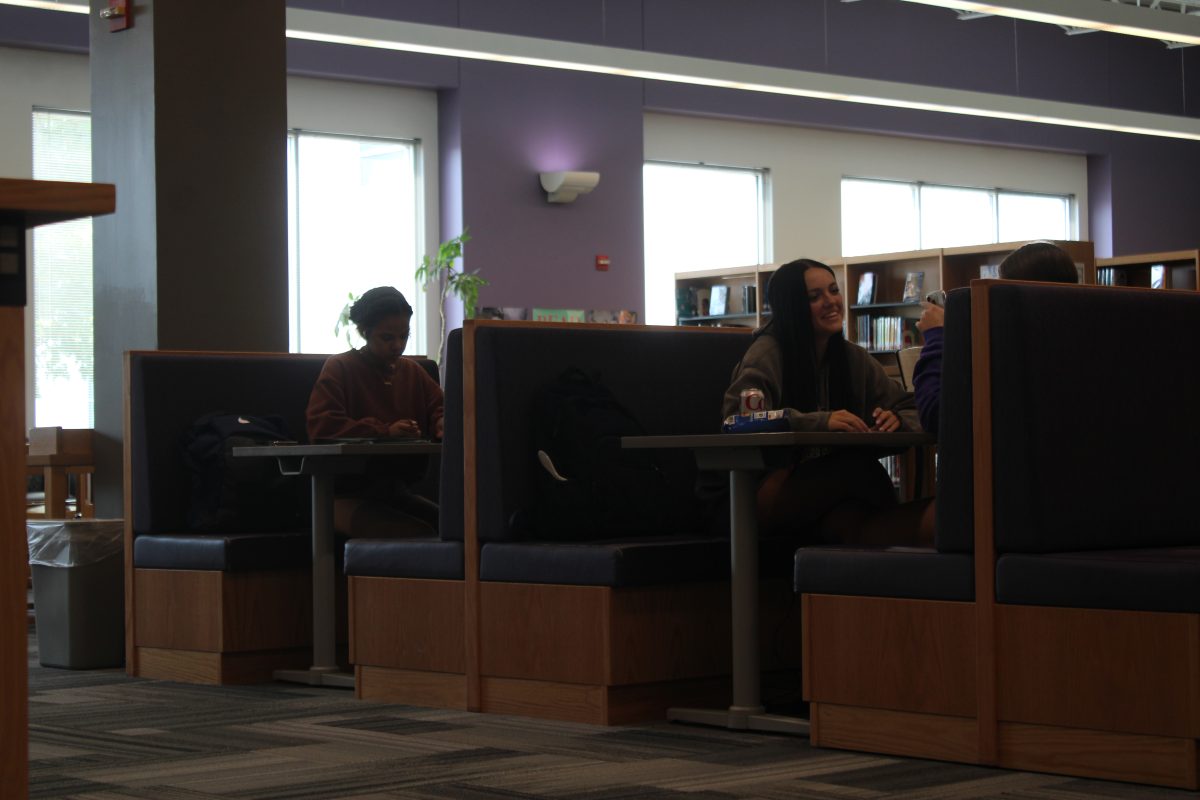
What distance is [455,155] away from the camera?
11891mm

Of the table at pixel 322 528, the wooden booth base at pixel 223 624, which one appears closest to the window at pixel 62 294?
the wooden booth base at pixel 223 624

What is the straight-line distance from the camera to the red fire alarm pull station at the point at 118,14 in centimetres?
545

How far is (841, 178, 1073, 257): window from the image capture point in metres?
14.5

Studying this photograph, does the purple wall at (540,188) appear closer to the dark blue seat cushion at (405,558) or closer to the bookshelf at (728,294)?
the bookshelf at (728,294)

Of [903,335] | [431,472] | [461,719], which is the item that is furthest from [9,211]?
[903,335]

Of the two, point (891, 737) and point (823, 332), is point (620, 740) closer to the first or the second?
point (891, 737)

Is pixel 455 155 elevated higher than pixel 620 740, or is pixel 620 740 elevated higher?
pixel 455 155

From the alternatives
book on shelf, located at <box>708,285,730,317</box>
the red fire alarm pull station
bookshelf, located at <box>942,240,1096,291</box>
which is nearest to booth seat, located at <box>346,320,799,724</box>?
the red fire alarm pull station

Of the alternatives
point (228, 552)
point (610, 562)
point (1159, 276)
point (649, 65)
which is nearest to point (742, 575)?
point (610, 562)

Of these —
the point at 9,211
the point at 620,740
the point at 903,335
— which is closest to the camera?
the point at 9,211

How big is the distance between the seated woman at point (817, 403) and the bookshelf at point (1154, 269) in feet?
21.9

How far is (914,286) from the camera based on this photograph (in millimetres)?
11258

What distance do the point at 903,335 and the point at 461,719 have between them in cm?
815

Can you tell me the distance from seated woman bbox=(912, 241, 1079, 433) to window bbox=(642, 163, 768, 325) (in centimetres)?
964
